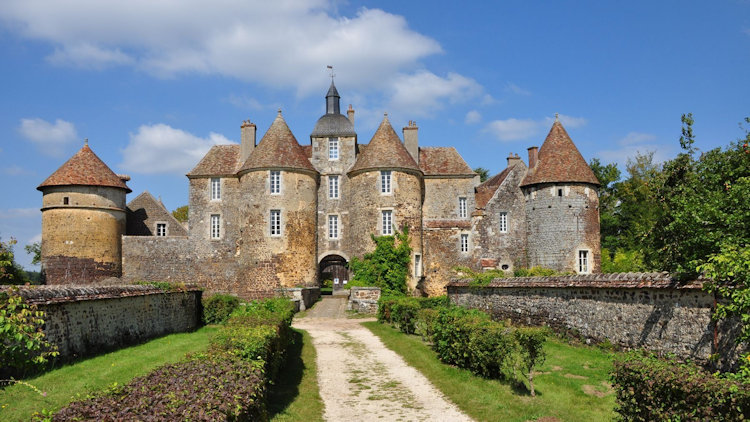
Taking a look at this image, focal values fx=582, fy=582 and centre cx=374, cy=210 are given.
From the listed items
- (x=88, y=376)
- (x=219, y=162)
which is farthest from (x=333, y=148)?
(x=88, y=376)

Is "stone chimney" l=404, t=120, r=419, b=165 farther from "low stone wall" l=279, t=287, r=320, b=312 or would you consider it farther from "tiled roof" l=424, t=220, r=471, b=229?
"low stone wall" l=279, t=287, r=320, b=312

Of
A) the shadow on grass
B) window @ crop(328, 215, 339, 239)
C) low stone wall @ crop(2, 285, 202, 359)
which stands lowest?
the shadow on grass

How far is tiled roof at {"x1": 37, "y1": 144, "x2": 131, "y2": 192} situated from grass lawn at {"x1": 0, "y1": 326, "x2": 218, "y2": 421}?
772 inches

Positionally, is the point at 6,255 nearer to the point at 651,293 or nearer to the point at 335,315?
the point at 651,293

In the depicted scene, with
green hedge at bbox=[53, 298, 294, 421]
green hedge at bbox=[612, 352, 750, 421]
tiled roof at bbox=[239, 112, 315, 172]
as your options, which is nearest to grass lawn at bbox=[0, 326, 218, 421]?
green hedge at bbox=[53, 298, 294, 421]

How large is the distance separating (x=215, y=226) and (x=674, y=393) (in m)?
32.9

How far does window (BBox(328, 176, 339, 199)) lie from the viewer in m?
36.0

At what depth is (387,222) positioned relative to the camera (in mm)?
33969

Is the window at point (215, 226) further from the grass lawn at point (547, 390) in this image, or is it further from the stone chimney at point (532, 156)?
the grass lawn at point (547, 390)

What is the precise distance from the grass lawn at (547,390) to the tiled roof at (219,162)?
2450 centimetres

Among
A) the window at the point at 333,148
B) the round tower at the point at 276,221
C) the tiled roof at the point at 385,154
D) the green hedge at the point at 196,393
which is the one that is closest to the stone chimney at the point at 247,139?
the round tower at the point at 276,221

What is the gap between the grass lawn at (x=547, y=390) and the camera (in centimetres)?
951

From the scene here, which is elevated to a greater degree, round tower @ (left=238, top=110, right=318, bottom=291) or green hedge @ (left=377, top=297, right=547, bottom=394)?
round tower @ (left=238, top=110, right=318, bottom=291)

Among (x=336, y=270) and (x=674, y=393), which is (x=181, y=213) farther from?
(x=674, y=393)
